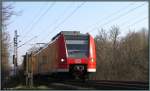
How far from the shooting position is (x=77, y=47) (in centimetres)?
2403

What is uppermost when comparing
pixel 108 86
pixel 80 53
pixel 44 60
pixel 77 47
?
pixel 77 47

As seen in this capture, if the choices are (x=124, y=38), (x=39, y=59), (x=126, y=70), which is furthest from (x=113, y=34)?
(x=39, y=59)

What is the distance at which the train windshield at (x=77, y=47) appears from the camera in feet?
78.8

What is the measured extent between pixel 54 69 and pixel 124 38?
77.3ft

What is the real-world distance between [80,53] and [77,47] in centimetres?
40

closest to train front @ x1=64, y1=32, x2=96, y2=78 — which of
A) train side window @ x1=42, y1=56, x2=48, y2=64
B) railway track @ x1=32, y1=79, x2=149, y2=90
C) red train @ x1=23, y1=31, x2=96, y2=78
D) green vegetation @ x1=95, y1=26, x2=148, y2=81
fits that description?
red train @ x1=23, y1=31, x2=96, y2=78

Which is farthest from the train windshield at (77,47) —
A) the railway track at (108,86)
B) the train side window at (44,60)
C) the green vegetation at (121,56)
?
the green vegetation at (121,56)

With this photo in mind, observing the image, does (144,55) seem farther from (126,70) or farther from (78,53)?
(78,53)

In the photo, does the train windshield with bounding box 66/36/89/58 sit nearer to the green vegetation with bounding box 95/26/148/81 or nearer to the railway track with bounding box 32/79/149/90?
the railway track with bounding box 32/79/149/90

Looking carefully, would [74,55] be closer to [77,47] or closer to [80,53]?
[80,53]

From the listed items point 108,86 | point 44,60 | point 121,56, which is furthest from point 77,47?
point 121,56

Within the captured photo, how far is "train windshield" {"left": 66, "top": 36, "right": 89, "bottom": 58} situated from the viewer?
78.8 feet

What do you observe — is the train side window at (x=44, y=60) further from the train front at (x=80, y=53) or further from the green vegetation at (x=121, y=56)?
the green vegetation at (x=121, y=56)

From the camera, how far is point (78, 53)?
78.9 ft
